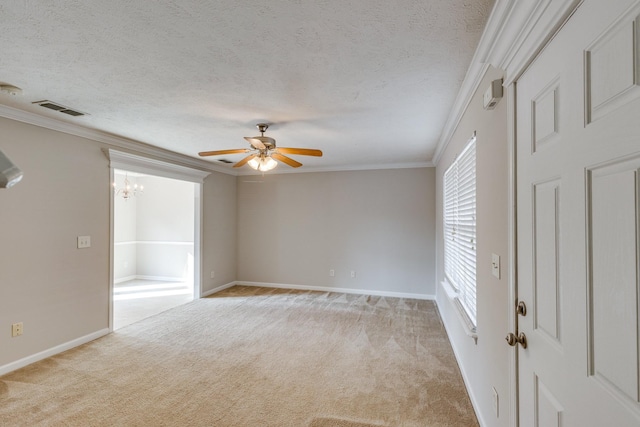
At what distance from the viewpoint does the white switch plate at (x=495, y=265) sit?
1620mm

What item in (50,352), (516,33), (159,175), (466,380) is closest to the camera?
(516,33)

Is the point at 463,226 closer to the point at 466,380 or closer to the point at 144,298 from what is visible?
the point at 466,380

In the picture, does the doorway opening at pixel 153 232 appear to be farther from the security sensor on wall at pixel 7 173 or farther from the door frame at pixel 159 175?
the security sensor on wall at pixel 7 173

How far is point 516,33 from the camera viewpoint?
1.28m

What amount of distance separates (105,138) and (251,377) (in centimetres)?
320

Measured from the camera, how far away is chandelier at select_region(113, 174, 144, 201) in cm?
625

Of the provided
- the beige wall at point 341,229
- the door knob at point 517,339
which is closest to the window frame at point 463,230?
the door knob at point 517,339

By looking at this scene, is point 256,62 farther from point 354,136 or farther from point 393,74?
point 354,136

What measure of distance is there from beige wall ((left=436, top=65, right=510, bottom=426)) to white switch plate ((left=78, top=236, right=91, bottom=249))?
13.0ft

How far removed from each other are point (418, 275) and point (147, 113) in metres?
4.61

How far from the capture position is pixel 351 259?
219 inches

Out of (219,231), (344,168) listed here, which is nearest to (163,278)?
(219,231)

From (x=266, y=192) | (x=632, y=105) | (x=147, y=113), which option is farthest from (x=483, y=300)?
(x=266, y=192)

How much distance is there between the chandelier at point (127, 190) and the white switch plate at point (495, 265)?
676 centimetres
